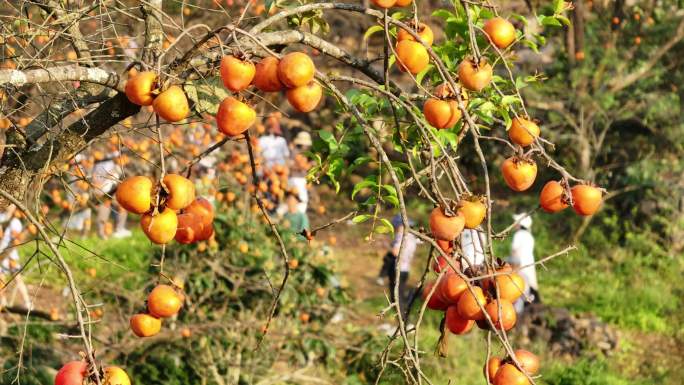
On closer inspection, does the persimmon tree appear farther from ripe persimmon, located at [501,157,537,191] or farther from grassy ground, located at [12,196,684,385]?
grassy ground, located at [12,196,684,385]

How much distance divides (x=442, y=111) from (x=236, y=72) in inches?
21.5

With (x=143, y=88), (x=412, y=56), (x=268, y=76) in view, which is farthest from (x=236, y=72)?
(x=412, y=56)

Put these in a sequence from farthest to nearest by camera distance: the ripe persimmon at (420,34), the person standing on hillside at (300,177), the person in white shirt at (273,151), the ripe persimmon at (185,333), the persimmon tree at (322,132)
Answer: the person in white shirt at (273,151) < the person standing on hillside at (300,177) < the ripe persimmon at (185,333) < the ripe persimmon at (420,34) < the persimmon tree at (322,132)

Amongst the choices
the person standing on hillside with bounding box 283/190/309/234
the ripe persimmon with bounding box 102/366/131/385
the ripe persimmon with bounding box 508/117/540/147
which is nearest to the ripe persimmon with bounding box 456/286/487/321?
the ripe persimmon with bounding box 508/117/540/147

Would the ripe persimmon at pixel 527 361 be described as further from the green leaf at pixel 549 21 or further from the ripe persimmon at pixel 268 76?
the green leaf at pixel 549 21

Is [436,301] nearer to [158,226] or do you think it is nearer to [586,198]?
[586,198]

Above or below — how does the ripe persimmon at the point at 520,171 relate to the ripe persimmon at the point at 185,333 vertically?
above

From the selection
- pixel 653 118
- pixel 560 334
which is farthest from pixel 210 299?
pixel 653 118

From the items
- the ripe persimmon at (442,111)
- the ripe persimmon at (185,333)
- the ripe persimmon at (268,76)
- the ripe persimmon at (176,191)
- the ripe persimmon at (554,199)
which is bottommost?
the ripe persimmon at (185,333)

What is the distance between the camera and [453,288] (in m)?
2.31

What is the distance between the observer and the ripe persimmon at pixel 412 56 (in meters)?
2.37

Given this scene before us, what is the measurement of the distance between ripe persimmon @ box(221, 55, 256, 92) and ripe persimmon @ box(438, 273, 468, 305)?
26.7 inches

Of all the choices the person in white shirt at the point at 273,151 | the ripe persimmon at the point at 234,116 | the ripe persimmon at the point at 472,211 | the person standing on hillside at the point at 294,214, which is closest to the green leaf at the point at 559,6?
the ripe persimmon at the point at 472,211

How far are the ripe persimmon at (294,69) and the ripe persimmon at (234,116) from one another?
119 millimetres
